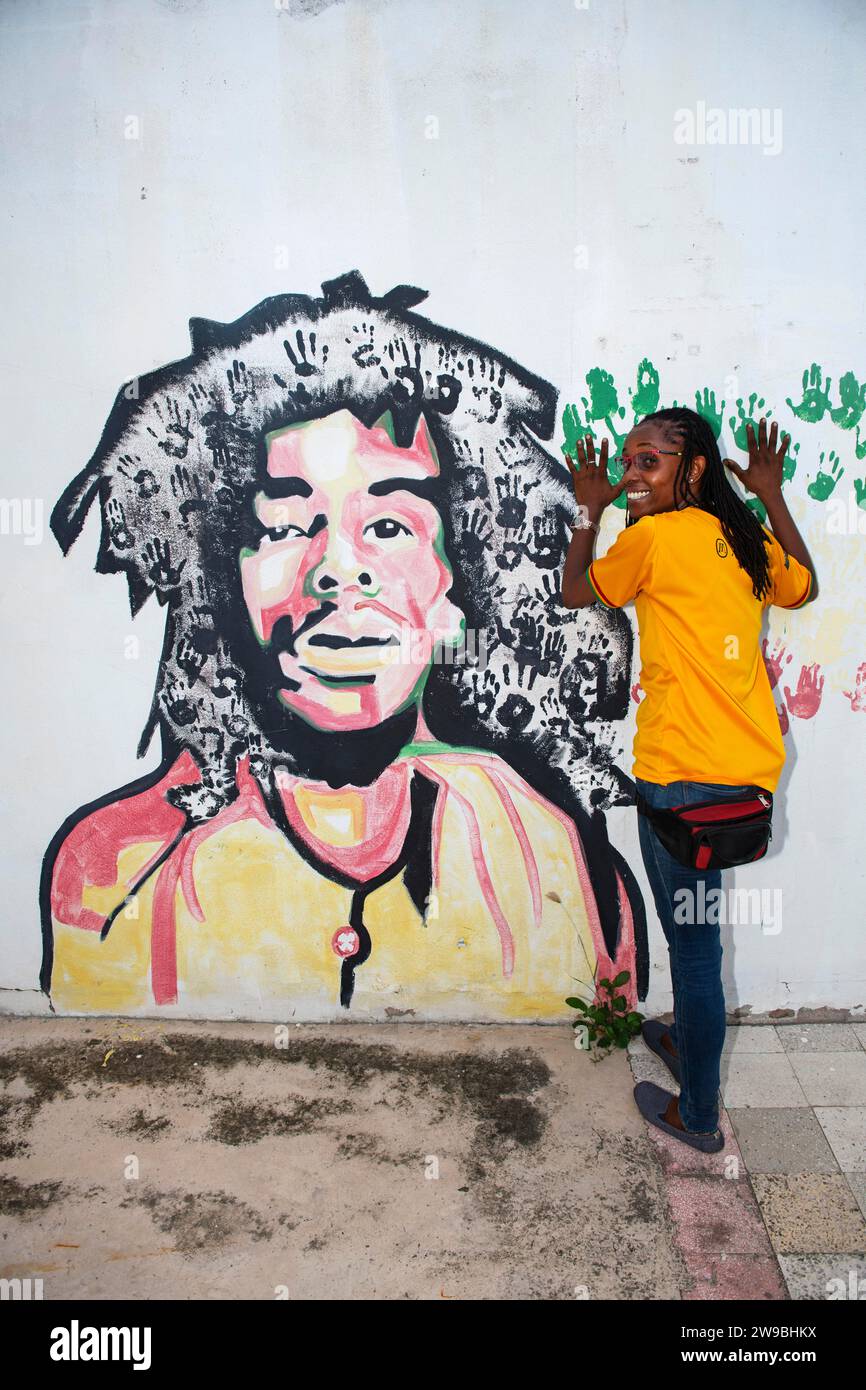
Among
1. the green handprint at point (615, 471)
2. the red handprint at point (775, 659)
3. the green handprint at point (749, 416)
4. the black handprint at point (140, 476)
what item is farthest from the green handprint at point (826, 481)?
the black handprint at point (140, 476)

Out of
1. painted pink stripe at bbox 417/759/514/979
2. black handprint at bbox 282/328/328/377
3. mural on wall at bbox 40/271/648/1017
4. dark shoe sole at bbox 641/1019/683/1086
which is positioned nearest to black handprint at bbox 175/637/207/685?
mural on wall at bbox 40/271/648/1017

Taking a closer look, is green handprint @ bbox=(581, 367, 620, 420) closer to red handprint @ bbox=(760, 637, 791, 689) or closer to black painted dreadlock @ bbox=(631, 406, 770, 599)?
black painted dreadlock @ bbox=(631, 406, 770, 599)

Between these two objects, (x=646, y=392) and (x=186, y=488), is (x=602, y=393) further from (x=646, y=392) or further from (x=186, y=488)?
(x=186, y=488)

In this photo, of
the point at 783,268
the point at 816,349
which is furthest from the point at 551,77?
the point at 816,349

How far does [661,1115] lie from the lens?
2910 millimetres

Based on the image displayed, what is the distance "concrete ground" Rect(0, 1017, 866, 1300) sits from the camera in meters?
2.42

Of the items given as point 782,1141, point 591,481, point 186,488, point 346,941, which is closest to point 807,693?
point 591,481

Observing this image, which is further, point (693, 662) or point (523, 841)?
point (523, 841)

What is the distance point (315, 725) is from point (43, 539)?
1.18m

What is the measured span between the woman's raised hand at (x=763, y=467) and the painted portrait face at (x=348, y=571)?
3.36ft

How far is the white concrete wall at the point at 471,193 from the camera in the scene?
298 cm

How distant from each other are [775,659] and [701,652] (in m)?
0.80

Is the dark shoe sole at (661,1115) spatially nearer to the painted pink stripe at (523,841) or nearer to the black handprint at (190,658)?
the painted pink stripe at (523,841)
